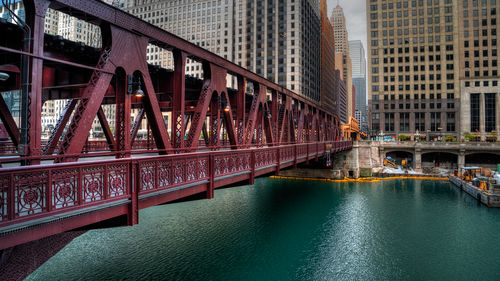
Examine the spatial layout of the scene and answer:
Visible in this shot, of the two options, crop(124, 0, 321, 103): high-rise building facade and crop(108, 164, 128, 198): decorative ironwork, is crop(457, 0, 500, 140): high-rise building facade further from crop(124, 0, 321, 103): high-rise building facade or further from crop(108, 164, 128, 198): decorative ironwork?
crop(108, 164, 128, 198): decorative ironwork

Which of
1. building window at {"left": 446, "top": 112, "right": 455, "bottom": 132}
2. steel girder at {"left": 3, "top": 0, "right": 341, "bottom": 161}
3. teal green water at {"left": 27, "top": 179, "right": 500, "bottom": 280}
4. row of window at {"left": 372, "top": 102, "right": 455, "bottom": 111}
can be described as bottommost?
teal green water at {"left": 27, "top": 179, "right": 500, "bottom": 280}

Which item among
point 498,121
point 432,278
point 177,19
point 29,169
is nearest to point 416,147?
point 498,121

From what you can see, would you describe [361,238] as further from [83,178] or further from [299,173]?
[299,173]

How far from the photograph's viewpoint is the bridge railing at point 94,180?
5.50 meters

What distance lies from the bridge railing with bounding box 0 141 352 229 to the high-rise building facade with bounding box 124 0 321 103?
8128 cm

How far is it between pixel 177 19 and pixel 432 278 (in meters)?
118

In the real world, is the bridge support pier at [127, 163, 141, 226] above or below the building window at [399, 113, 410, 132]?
below

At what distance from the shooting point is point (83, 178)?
21.8ft

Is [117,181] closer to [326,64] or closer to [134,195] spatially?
[134,195]

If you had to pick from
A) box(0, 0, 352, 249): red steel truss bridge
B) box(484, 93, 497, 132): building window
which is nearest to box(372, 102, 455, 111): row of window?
box(484, 93, 497, 132): building window

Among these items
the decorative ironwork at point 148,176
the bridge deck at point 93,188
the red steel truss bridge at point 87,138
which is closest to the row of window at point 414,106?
the red steel truss bridge at point 87,138

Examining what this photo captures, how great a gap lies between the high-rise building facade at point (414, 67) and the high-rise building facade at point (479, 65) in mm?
1928

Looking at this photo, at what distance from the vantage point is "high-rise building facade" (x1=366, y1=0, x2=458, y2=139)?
89750 mm

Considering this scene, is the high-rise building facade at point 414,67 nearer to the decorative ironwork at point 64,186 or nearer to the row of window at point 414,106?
the row of window at point 414,106
